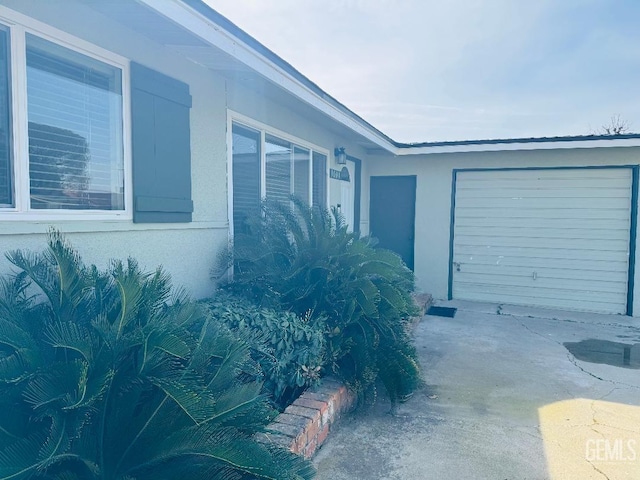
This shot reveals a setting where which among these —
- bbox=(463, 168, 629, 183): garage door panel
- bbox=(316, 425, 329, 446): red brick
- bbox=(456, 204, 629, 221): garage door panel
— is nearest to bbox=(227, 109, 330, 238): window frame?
bbox=(316, 425, 329, 446): red brick

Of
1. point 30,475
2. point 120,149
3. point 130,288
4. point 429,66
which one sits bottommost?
point 30,475

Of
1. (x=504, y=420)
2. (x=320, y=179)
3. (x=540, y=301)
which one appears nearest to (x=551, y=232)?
(x=540, y=301)

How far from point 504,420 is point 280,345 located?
206cm

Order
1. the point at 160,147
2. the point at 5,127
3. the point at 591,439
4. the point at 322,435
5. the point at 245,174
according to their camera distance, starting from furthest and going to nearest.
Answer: the point at 245,174 → the point at 160,147 → the point at 591,439 → the point at 322,435 → the point at 5,127

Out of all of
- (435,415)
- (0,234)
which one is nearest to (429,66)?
(435,415)

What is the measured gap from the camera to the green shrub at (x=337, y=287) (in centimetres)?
395

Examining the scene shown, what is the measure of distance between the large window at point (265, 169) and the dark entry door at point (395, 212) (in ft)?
9.50

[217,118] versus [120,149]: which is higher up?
[217,118]

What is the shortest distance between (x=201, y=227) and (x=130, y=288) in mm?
2142

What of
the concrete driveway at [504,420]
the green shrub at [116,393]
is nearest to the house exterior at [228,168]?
the green shrub at [116,393]

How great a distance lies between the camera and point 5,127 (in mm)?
2520

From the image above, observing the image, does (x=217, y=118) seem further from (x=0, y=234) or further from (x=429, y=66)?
(x=429, y=66)

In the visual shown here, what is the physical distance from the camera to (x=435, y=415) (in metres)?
3.86

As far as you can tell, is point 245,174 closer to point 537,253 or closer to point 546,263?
point 537,253
